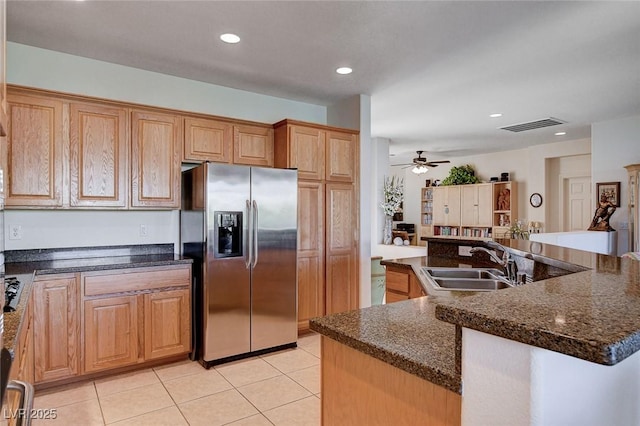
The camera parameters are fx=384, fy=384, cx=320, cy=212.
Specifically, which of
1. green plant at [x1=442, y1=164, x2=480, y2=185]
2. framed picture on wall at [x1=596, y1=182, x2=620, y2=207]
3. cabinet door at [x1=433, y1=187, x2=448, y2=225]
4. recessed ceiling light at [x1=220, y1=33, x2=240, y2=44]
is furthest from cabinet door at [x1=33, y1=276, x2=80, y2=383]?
green plant at [x1=442, y1=164, x2=480, y2=185]

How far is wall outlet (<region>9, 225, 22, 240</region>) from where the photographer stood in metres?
3.04

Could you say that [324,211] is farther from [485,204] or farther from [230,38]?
[485,204]

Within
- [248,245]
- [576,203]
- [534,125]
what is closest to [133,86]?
[248,245]

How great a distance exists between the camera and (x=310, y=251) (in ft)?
13.3

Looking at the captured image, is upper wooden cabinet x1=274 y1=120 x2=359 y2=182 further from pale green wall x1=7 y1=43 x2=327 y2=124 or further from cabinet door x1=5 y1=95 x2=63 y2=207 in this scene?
cabinet door x1=5 y1=95 x2=63 y2=207

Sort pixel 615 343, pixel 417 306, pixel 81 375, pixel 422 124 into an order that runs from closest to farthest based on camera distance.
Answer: pixel 615 343 < pixel 417 306 < pixel 81 375 < pixel 422 124

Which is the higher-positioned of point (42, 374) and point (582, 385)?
point (582, 385)

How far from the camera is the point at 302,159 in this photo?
3963mm

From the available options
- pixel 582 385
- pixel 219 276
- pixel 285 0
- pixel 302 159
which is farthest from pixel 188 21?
pixel 582 385

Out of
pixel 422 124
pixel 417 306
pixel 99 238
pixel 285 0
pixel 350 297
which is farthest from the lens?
pixel 422 124

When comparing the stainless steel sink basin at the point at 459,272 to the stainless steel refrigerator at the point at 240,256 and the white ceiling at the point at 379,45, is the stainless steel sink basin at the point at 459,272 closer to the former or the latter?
the stainless steel refrigerator at the point at 240,256

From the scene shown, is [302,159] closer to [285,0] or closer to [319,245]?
[319,245]

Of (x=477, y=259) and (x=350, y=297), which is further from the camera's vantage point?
(x=350, y=297)

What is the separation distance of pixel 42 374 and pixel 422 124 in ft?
17.6
